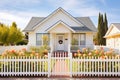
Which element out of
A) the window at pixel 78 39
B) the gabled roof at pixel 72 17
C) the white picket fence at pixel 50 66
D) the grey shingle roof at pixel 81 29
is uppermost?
the gabled roof at pixel 72 17

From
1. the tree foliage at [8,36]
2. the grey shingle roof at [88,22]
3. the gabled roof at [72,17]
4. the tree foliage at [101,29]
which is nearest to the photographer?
the gabled roof at [72,17]

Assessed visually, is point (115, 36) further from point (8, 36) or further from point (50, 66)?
point (50, 66)

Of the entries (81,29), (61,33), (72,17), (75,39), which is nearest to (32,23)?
(61,33)

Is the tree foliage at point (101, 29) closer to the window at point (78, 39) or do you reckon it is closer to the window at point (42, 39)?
the window at point (78, 39)

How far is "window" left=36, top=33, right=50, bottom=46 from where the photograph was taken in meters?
30.8

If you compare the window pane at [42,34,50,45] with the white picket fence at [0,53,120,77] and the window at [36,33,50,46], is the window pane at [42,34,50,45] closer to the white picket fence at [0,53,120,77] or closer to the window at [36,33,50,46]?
the window at [36,33,50,46]

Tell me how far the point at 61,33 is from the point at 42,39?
9.75 ft

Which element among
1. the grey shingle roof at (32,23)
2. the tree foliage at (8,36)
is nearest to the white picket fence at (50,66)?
the grey shingle roof at (32,23)

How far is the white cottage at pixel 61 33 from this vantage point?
3064cm

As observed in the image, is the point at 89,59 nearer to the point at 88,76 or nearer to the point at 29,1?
the point at 88,76

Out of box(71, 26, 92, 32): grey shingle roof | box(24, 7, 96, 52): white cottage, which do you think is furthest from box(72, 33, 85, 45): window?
box(71, 26, 92, 32): grey shingle roof

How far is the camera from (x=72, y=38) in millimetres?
31297

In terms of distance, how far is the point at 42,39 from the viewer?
31047mm

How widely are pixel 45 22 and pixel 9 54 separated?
18655 mm
